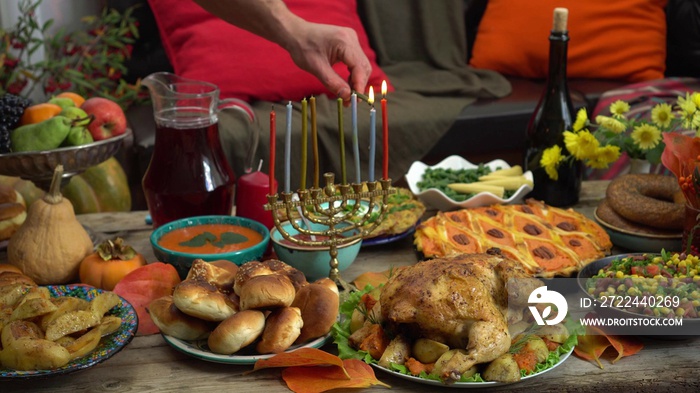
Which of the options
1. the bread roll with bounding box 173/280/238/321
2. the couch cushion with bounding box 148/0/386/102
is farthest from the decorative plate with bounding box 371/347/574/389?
the couch cushion with bounding box 148/0/386/102

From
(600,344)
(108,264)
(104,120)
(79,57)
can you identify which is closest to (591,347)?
(600,344)

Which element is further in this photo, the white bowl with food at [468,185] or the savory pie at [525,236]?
the white bowl with food at [468,185]

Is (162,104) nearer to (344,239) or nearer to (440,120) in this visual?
(344,239)

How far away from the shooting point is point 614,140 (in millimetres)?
1868

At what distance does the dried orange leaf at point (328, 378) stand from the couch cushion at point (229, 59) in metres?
2.17

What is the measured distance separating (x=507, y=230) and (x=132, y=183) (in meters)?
1.79

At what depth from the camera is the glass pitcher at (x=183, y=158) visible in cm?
163

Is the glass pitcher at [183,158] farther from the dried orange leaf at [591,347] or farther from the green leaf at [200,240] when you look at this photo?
the dried orange leaf at [591,347]

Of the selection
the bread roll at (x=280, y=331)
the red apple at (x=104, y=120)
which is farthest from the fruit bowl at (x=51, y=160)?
the bread roll at (x=280, y=331)

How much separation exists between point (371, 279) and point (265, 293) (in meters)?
0.38

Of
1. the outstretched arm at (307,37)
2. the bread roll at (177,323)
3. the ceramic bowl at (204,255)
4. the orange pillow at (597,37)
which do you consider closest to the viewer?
the bread roll at (177,323)

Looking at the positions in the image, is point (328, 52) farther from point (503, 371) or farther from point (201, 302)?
point (503, 371)

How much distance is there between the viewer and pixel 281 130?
2924 millimetres

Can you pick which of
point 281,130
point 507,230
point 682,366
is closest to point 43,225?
point 507,230
